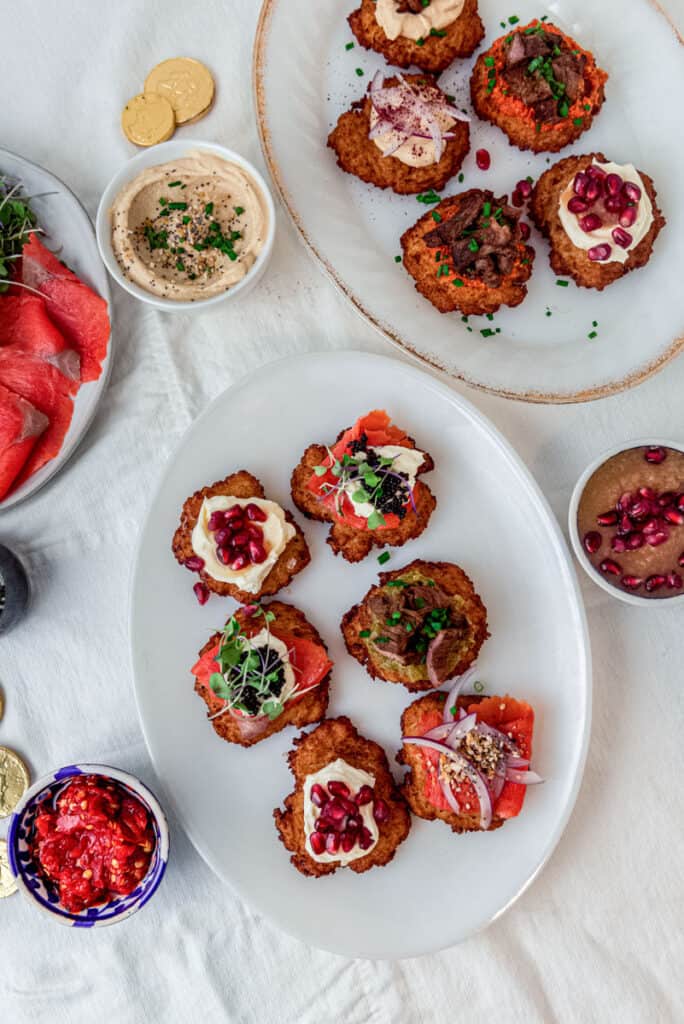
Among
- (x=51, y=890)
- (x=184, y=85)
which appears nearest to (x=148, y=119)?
(x=184, y=85)

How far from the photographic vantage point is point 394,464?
2.98 meters

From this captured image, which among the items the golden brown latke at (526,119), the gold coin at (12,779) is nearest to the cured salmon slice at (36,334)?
the gold coin at (12,779)

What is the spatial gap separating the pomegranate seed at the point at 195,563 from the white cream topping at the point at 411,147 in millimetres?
1653

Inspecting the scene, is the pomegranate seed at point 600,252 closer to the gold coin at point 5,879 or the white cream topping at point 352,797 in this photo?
the white cream topping at point 352,797

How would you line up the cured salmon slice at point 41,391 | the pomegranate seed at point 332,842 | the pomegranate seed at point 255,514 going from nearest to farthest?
the pomegranate seed at point 332,842 → the pomegranate seed at point 255,514 → the cured salmon slice at point 41,391

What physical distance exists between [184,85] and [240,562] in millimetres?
1899

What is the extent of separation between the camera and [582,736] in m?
3.03

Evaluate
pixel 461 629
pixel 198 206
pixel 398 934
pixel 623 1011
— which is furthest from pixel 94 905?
pixel 198 206

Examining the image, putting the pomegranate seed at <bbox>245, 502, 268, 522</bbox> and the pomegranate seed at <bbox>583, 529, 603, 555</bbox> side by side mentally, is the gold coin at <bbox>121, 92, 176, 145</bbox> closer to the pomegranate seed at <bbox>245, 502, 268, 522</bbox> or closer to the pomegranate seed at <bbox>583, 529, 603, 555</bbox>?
the pomegranate seed at <bbox>245, 502, 268, 522</bbox>

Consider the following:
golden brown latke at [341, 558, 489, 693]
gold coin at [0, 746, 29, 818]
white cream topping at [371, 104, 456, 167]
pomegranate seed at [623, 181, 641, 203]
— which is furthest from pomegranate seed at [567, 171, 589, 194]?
gold coin at [0, 746, 29, 818]

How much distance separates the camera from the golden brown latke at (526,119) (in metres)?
3.11

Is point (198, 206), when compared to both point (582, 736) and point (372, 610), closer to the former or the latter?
point (372, 610)

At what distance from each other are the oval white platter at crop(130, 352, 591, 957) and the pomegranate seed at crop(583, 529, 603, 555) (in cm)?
9

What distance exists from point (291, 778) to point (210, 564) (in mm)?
875
